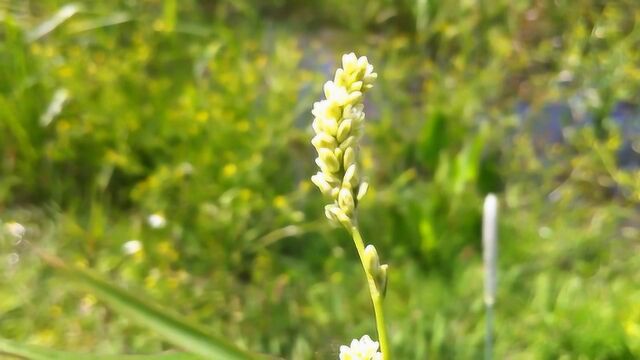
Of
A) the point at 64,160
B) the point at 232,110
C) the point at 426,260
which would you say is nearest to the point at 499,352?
the point at 426,260

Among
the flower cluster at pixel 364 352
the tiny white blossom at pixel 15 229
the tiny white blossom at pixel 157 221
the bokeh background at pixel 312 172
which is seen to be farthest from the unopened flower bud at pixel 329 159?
the tiny white blossom at pixel 15 229

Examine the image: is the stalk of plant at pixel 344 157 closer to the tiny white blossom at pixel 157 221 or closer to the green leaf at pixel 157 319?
the green leaf at pixel 157 319

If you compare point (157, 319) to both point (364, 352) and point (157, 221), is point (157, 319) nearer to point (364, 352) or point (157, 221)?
point (364, 352)

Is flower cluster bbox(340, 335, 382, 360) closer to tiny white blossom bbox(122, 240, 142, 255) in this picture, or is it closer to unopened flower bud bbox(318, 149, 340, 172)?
unopened flower bud bbox(318, 149, 340, 172)

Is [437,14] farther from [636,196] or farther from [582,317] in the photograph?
[582,317]

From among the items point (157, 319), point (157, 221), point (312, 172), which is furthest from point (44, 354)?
point (312, 172)

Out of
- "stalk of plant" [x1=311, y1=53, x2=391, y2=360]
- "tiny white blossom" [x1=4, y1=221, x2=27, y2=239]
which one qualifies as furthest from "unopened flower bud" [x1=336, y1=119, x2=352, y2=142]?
"tiny white blossom" [x1=4, y1=221, x2=27, y2=239]

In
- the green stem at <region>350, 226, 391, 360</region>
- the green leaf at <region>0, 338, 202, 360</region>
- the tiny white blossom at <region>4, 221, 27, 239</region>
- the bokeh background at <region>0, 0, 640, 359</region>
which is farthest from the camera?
the tiny white blossom at <region>4, 221, 27, 239</region>
